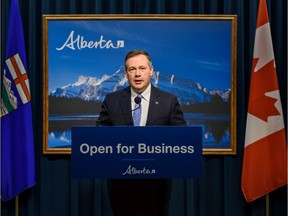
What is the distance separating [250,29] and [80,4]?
5.17 ft

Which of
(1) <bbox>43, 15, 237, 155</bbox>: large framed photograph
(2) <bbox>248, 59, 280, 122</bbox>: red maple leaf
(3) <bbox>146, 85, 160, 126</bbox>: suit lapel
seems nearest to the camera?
(3) <bbox>146, 85, 160, 126</bbox>: suit lapel

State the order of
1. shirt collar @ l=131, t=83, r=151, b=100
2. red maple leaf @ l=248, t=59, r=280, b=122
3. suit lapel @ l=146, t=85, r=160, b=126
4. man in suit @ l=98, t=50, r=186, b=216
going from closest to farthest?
man in suit @ l=98, t=50, r=186, b=216 → suit lapel @ l=146, t=85, r=160, b=126 → shirt collar @ l=131, t=83, r=151, b=100 → red maple leaf @ l=248, t=59, r=280, b=122

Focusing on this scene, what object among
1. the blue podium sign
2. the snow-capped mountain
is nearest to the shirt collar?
the blue podium sign

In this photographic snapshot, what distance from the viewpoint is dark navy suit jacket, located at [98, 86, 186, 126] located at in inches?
113

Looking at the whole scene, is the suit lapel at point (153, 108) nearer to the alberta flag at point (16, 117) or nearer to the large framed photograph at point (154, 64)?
the large framed photograph at point (154, 64)

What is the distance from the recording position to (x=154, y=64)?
4.18 m

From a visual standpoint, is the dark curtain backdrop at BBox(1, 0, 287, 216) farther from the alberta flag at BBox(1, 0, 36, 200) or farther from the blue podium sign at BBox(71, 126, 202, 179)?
the blue podium sign at BBox(71, 126, 202, 179)

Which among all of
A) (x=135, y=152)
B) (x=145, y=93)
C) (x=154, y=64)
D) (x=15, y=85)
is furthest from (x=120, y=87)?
(x=135, y=152)

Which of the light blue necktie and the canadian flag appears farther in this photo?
the canadian flag

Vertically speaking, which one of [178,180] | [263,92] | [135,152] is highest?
[263,92]

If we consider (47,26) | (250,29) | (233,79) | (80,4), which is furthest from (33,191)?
(250,29)

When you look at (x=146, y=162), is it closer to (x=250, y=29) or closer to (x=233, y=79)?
(x=233, y=79)

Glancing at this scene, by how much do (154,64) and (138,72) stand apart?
49.4 inches

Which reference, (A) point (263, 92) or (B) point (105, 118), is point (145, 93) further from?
(A) point (263, 92)
